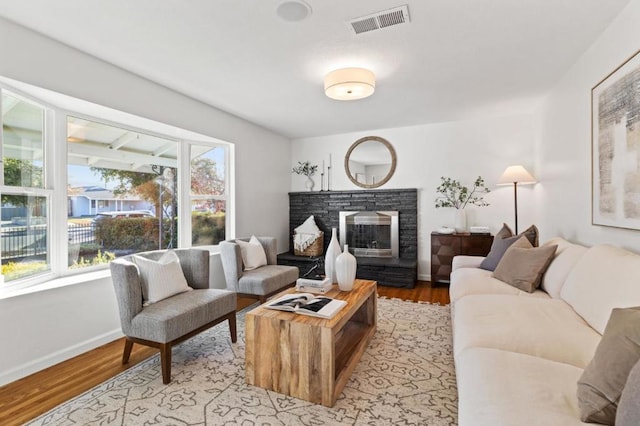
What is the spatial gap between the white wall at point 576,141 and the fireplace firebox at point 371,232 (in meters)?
1.93

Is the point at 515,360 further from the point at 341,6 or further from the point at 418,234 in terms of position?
the point at 418,234

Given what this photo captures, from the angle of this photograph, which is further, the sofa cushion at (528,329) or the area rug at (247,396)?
the area rug at (247,396)

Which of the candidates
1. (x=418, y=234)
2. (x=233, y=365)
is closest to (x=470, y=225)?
(x=418, y=234)

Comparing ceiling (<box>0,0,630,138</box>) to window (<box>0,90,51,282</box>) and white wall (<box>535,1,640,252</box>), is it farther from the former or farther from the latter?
window (<box>0,90,51,282</box>)

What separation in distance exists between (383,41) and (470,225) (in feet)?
10.2

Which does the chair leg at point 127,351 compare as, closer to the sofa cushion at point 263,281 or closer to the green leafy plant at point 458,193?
the sofa cushion at point 263,281

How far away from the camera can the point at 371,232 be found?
4980 mm

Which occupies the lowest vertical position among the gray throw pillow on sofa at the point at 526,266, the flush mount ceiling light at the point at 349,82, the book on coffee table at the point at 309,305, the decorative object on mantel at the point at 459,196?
the book on coffee table at the point at 309,305

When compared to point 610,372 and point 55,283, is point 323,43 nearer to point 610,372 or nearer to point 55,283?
point 610,372

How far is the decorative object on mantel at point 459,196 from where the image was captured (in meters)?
4.32

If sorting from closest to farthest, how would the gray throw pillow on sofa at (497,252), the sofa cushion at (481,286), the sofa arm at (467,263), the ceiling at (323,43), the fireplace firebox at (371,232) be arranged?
the ceiling at (323,43) → the sofa cushion at (481,286) → the gray throw pillow on sofa at (497,252) → the sofa arm at (467,263) → the fireplace firebox at (371,232)

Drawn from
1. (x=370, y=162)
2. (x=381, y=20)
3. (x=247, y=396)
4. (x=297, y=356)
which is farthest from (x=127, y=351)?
(x=370, y=162)

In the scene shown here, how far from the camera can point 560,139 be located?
312 cm

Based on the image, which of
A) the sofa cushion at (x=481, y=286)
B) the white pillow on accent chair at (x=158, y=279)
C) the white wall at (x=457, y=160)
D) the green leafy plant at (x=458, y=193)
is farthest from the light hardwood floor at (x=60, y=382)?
the green leafy plant at (x=458, y=193)
